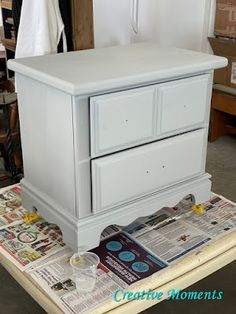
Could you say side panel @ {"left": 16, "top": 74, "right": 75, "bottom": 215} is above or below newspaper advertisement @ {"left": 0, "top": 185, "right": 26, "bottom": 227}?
above

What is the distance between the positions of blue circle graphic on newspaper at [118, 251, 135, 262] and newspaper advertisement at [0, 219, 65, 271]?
Result: 17 cm

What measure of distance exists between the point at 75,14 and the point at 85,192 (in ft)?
3.21

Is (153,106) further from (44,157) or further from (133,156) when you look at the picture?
(44,157)

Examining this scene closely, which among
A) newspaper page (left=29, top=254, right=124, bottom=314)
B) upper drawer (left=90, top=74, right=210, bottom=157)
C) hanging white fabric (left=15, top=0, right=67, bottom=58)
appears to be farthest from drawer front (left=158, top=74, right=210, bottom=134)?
hanging white fabric (left=15, top=0, right=67, bottom=58)

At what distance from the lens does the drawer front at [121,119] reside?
1051 millimetres

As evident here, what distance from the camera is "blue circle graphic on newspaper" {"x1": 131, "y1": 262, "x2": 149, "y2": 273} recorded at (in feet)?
3.77

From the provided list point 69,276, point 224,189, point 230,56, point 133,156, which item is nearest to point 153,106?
point 133,156

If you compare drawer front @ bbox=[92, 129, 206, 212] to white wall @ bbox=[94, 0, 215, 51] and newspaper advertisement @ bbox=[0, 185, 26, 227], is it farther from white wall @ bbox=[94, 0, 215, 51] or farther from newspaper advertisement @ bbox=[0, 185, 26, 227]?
white wall @ bbox=[94, 0, 215, 51]

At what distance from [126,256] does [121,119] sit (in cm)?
38

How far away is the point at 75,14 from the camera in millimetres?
1815

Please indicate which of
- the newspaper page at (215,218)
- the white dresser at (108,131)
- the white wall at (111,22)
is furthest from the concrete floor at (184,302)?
the white wall at (111,22)

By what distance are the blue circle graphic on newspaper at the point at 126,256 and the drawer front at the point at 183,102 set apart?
346mm

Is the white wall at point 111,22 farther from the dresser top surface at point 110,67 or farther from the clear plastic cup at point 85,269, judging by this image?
the clear plastic cup at point 85,269

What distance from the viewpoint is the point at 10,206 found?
Result: 4.75 ft
